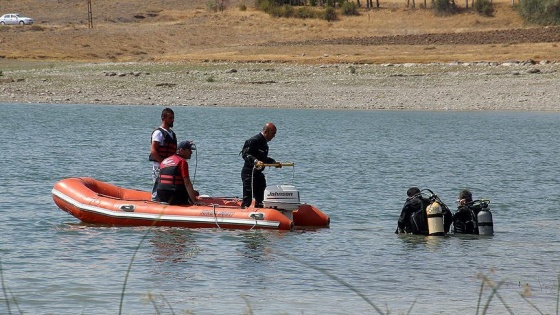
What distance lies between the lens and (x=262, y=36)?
56.2 m

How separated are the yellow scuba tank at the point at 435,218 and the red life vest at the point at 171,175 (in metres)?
2.82

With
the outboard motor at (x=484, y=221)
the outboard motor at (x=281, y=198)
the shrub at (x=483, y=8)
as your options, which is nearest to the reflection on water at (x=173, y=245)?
the outboard motor at (x=281, y=198)

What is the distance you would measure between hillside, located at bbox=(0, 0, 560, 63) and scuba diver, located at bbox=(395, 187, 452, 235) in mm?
28711

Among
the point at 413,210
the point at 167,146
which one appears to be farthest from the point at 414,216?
the point at 167,146

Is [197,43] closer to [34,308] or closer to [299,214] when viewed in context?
[299,214]

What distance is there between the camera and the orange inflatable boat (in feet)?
42.3

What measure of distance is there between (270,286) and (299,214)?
3.46 metres

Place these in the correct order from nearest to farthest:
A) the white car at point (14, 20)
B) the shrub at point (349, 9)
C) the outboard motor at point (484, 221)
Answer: the outboard motor at point (484, 221) → the shrub at point (349, 9) → the white car at point (14, 20)

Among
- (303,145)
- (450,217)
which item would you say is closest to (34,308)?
(450,217)

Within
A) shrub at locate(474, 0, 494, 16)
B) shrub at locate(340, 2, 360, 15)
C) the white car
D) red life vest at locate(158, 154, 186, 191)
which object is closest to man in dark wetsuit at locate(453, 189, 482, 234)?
red life vest at locate(158, 154, 186, 191)

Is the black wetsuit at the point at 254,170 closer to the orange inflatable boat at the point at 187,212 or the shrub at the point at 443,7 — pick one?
the orange inflatable boat at the point at 187,212

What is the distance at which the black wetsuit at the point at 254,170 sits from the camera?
1284 centimetres

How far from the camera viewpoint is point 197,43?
5428 centimetres

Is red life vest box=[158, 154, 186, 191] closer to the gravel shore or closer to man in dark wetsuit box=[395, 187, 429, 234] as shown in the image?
man in dark wetsuit box=[395, 187, 429, 234]
